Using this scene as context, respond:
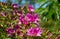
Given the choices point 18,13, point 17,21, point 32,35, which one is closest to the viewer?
point 32,35

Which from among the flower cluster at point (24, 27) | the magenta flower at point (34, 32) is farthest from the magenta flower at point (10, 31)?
the magenta flower at point (34, 32)

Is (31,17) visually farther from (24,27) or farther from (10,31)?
(10,31)

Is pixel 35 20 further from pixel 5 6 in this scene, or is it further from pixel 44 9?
pixel 44 9

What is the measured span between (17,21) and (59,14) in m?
2.26

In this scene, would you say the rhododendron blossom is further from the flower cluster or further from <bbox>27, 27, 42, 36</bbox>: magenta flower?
<bbox>27, 27, 42, 36</bbox>: magenta flower

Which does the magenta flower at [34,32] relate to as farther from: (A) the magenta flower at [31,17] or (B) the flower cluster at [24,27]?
(A) the magenta flower at [31,17]

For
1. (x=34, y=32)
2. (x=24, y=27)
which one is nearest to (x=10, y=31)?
(x=24, y=27)

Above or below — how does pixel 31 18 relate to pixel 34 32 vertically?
above

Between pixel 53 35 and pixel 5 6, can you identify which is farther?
pixel 5 6

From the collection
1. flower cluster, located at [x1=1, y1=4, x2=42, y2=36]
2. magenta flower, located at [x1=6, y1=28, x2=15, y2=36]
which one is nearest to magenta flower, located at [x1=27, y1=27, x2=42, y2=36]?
flower cluster, located at [x1=1, y1=4, x2=42, y2=36]

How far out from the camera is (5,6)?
12.8 feet

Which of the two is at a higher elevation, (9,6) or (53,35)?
(9,6)

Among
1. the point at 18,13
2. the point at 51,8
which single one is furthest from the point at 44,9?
the point at 18,13

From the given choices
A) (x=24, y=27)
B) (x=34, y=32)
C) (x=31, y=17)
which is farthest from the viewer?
(x=31, y=17)
